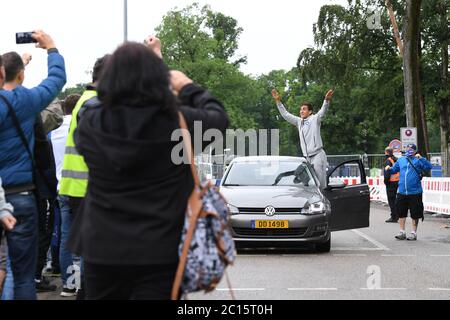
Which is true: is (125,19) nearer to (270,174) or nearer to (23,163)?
(270,174)

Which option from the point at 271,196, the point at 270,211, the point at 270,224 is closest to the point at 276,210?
the point at 270,211

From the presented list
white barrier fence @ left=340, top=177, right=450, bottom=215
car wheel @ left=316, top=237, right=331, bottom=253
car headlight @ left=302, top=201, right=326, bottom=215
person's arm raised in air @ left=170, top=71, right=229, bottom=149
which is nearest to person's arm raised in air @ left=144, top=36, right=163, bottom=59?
person's arm raised in air @ left=170, top=71, right=229, bottom=149

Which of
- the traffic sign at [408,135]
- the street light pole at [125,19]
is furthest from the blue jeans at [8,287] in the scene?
the traffic sign at [408,135]

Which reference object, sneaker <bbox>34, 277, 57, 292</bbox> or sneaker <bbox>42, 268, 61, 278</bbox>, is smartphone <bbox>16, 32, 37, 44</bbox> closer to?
sneaker <bbox>34, 277, 57, 292</bbox>

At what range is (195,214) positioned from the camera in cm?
363

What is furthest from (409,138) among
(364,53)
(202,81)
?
(202,81)

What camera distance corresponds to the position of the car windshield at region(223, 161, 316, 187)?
13.1 m

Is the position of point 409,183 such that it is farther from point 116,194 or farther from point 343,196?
point 116,194

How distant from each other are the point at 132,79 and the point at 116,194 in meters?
0.53

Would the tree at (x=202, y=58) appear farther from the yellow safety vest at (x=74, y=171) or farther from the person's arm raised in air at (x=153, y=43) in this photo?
the person's arm raised in air at (x=153, y=43)

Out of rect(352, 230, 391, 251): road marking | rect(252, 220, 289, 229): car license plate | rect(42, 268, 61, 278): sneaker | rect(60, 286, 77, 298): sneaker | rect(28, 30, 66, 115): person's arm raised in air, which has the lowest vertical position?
rect(352, 230, 391, 251): road marking

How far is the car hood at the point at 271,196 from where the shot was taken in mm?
11953

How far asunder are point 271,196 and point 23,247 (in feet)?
23.7

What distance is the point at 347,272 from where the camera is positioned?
32.8 feet
